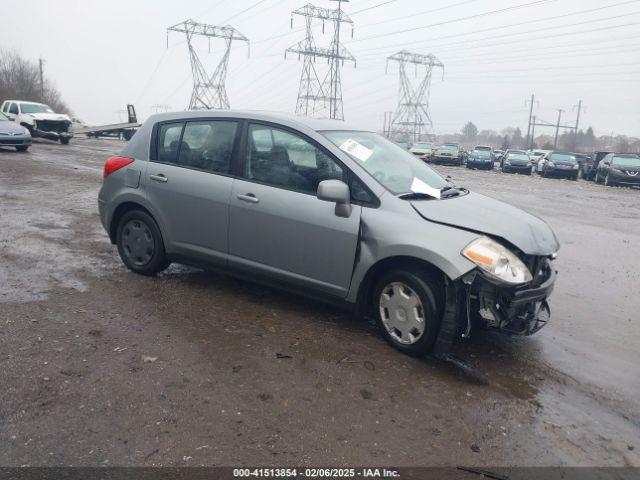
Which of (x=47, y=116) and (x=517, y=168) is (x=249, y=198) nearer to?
(x=47, y=116)

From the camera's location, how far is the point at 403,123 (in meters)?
65.8

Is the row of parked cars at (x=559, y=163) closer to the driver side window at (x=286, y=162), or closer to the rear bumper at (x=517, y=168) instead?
the rear bumper at (x=517, y=168)

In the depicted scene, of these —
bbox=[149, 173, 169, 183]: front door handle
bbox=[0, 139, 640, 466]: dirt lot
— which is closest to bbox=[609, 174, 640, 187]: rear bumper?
bbox=[0, 139, 640, 466]: dirt lot

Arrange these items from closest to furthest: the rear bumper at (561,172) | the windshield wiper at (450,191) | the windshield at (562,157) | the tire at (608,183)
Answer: the windshield wiper at (450,191) → the tire at (608,183) → the rear bumper at (561,172) → the windshield at (562,157)

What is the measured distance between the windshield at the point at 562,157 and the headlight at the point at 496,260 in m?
28.4

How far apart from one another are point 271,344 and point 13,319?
6.81 feet

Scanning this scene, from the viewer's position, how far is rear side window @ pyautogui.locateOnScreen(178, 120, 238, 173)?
4.96 metres

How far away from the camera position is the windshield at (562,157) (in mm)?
29352

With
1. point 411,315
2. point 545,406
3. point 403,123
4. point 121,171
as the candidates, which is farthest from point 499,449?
point 403,123

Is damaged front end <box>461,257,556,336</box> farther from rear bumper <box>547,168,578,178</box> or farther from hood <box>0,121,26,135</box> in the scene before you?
rear bumper <box>547,168,578,178</box>

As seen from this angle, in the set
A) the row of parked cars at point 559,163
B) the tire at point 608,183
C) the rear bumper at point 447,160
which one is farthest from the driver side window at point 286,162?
the rear bumper at point 447,160

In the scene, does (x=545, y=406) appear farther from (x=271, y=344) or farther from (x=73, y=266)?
(x=73, y=266)

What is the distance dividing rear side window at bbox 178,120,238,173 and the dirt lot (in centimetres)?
124

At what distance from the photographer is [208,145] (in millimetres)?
5098
